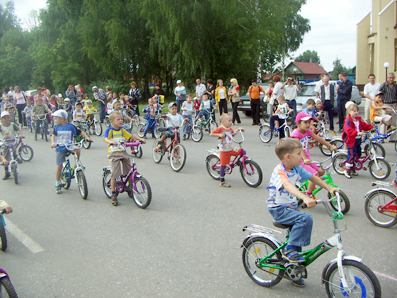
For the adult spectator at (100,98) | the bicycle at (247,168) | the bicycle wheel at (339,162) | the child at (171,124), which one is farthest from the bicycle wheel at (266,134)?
the adult spectator at (100,98)

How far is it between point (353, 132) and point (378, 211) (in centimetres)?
263

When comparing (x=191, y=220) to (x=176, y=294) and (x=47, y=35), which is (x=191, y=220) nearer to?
(x=176, y=294)

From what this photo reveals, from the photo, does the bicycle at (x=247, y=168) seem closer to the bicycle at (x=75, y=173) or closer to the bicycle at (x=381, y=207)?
the bicycle at (x=381, y=207)

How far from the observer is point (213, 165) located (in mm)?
8352

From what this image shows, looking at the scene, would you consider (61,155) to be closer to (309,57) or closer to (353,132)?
(353,132)

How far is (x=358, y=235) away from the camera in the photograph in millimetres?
5113

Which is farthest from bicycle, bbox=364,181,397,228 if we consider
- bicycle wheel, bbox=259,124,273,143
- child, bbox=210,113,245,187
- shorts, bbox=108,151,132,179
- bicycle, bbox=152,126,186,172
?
bicycle wheel, bbox=259,124,273,143

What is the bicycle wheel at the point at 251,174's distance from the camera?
7605mm

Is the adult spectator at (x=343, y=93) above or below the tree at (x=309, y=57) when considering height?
below

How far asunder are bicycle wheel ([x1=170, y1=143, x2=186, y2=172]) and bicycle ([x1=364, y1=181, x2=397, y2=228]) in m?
4.79

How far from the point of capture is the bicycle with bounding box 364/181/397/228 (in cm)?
520

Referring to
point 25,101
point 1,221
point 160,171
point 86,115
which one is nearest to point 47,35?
point 25,101

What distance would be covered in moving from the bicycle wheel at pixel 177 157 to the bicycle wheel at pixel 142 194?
8.74ft

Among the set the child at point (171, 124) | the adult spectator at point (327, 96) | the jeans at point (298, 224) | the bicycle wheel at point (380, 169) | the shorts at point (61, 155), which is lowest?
the bicycle wheel at point (380, 169)
